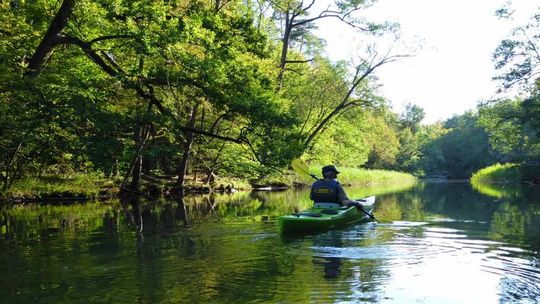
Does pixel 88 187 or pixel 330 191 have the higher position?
pixel 88 187

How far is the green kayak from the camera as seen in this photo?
10633 millimetres

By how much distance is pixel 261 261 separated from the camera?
314 inches

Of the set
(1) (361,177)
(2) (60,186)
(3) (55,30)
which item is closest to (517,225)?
(3) (55,30)

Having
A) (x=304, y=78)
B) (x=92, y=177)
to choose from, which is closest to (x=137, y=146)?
(x=92, y=177)

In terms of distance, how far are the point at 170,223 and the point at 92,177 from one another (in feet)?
Answer: 35.0

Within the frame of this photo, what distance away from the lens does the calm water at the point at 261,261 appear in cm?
607

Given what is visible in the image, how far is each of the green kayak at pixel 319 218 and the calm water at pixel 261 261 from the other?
25cm

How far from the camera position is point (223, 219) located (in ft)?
44.9

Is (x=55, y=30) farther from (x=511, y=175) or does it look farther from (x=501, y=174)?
(x=501, y=174)

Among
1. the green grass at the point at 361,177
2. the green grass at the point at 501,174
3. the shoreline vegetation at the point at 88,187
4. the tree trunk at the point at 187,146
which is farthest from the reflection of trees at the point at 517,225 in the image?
the green grass at the point at 501,174

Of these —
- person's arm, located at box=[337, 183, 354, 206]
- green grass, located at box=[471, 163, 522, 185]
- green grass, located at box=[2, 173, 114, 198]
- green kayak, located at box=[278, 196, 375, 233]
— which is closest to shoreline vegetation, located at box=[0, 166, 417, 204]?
green grass, located at box=[2, 173, 114, 198]

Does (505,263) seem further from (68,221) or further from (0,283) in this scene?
(68,221)

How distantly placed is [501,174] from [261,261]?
42487 mm

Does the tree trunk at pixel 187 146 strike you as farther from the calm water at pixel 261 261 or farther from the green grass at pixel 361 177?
the green grass at pixel 361 177
